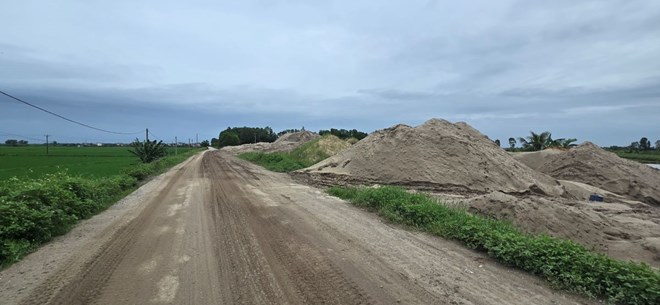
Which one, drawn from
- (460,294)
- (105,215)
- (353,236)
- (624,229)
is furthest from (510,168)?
(105,215)

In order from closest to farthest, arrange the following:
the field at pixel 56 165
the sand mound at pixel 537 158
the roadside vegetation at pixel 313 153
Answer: the field at pixel 56 165 < the sand mound at pixel 537 158 < the roadside vegetation at pixel 313 153

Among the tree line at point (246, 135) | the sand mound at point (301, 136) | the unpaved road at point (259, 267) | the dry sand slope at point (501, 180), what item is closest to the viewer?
the unpaved road at point (259, 267)

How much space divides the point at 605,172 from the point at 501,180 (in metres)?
10.5

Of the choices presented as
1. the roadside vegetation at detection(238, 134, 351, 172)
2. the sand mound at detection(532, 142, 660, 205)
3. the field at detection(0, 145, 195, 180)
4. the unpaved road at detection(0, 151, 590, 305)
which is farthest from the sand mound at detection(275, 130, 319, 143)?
the unpaved road at detection(0, 151, 590, 305)

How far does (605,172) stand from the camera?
23625 millimetres

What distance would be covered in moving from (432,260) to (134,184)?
54.7 feet

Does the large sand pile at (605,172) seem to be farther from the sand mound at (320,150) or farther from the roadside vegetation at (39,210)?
the roadside vegetation at (39,210)

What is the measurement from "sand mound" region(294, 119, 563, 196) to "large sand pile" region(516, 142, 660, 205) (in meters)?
5.75

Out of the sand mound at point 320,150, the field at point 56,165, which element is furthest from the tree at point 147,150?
the sand mound at point 320,150

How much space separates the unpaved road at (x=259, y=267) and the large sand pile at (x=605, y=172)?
20932 mm

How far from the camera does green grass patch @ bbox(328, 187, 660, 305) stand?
15.1 feet

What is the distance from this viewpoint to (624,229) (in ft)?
35.9

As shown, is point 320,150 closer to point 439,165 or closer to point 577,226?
point 439,165

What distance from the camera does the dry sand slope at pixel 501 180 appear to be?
988 cm
